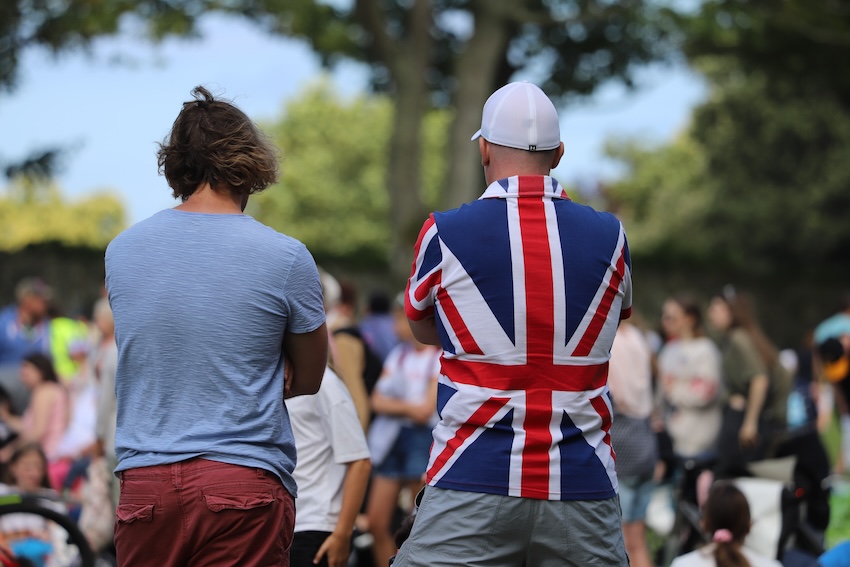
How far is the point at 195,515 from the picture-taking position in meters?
3.30

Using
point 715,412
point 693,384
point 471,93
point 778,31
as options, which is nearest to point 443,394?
point 693,384

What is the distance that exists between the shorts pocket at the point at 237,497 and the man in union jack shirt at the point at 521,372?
40 centimetres

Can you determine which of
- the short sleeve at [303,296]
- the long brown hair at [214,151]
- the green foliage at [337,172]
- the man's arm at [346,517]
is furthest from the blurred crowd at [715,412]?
the green foliage at [337,172]

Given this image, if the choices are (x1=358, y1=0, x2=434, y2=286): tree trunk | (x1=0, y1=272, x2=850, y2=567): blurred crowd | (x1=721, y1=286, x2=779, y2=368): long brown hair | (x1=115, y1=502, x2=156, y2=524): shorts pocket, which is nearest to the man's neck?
(x1=115, y1=502, x2=156, y2=524): shorts pocket

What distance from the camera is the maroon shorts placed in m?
3.31

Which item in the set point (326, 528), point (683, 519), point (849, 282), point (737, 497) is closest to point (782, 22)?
point (849, 282)

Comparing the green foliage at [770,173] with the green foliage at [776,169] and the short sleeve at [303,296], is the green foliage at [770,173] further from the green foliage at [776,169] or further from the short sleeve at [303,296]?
the short sleeve at [303,296]

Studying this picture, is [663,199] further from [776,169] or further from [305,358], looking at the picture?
[305,358]

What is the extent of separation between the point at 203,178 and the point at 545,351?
106 centimetres

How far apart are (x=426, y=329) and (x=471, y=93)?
705 inches

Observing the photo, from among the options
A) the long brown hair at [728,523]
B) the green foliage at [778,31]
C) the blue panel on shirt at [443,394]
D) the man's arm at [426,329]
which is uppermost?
the green foliage at [778,31]

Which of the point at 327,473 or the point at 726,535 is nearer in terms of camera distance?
the point at 327,473

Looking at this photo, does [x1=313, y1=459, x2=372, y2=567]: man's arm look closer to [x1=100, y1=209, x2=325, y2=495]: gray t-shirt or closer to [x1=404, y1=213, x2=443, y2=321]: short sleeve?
[x1=100, y1=209, x2=325, y2=495]: gray t-shirt

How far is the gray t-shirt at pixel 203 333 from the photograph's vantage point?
3.37 metres
